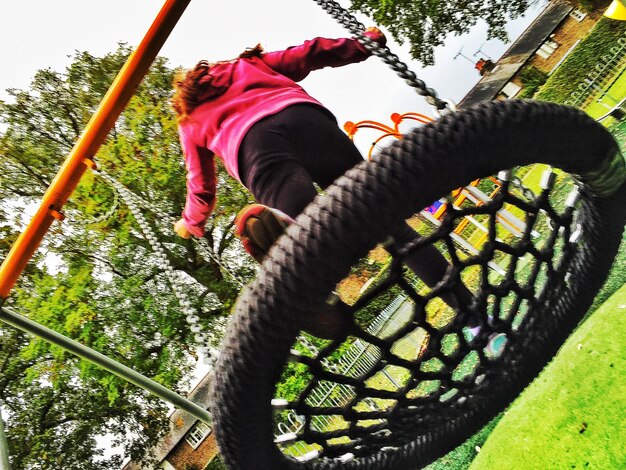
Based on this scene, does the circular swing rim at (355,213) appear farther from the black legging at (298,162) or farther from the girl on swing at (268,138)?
the black legging at (298,162)

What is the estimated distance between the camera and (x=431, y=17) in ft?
50.1

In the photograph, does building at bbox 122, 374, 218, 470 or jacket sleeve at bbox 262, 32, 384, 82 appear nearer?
jacket sleeve at bbox 262, 32, 384, 82

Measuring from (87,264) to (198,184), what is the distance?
321 inches

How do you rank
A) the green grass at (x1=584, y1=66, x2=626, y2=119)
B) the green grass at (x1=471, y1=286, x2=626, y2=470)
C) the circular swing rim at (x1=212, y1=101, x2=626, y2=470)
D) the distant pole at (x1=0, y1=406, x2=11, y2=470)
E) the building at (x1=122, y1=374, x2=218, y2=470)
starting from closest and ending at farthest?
the circular swing rim at (x1=212, y1=101, x2=626, y2=470)
the green grass at (x1=471, y1=286, x2=626, y2=470)
the distant pole at (x1=0, y1=406, x2=11, y2=470)
the green grass at (x1=584, y1=66, x2=626, y2=119)
the building at (x1=122, y1=374, x2=218, y2=470)

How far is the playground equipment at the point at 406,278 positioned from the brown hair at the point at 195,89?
0.60ft

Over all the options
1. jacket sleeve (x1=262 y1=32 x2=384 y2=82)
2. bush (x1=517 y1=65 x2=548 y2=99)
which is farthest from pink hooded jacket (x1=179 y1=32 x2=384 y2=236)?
bush (x1=517 y1=65 x2=548 y2=99)

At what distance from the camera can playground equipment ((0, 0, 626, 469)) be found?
0.80 m

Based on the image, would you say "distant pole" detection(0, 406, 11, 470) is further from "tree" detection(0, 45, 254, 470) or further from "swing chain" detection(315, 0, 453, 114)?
"tree" detection(0, 45, 254, 470)

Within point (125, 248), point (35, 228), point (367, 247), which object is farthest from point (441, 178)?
point (125, 248)

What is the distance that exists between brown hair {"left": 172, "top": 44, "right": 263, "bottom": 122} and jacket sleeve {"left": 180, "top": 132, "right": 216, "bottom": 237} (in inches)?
4.6

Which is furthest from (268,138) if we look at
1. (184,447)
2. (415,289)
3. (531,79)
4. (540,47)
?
(540,47)

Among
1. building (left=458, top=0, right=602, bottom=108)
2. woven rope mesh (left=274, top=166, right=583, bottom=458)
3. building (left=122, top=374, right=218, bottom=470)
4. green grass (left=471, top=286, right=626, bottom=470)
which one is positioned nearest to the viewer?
woven rope mesh (left=274, top=166, right=583, bottom=458)

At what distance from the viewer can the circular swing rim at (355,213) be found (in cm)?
79

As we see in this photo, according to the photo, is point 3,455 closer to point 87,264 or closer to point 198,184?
point 198,184
